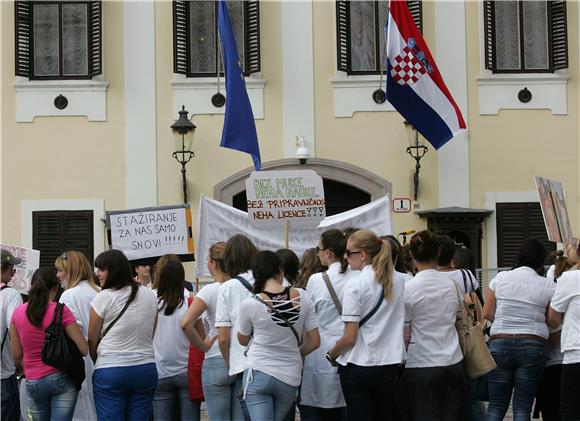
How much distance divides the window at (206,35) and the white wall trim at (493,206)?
4105 millimetres

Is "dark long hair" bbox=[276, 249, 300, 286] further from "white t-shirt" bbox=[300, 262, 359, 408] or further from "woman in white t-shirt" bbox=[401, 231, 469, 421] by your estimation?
"woman in white t-shirt" bbox=[401, 231, 469, 421]

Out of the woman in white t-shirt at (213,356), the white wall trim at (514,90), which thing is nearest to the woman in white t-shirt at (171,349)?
the woman in white t-shirt at (213,356)

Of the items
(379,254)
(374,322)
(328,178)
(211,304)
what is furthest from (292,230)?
(374,322)

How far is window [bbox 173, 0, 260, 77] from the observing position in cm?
1866

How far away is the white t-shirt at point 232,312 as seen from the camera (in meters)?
8.03

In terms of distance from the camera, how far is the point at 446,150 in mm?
18891

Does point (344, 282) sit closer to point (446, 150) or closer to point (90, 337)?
point (90, 337)

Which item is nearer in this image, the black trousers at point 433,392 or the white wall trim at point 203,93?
the black trousers at point 433,392

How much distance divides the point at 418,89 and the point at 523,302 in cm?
768

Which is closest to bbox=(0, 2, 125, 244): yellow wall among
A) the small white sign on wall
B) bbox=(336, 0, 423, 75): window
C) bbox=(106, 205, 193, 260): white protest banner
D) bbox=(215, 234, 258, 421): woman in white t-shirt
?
bbox=(336, 0, 423, 75): window

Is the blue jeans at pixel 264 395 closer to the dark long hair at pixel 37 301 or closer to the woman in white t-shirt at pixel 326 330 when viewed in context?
the woman in white t-shirt at pixel 326 330

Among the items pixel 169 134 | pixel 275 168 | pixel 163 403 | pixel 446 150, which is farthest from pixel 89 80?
pixel 163 403

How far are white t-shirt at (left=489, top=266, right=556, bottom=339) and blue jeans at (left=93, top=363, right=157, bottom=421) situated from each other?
268 centimetres

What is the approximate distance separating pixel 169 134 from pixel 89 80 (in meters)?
1.47
